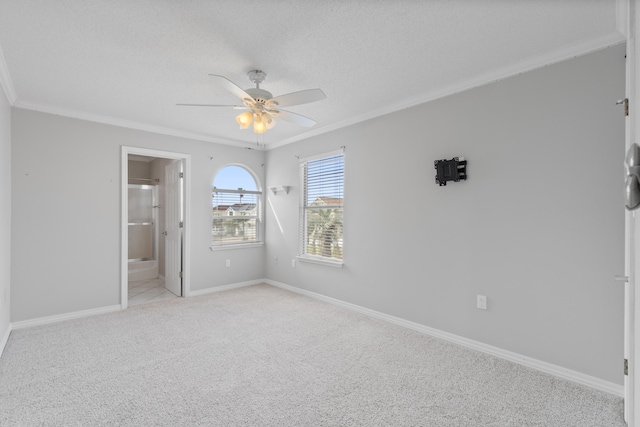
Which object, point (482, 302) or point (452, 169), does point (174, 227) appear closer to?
point (452, 169)

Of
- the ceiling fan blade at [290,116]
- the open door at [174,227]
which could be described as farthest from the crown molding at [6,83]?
the ceiling fan blade at [290,116]

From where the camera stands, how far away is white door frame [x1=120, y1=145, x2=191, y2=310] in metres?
4.07

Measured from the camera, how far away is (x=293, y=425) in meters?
1.84

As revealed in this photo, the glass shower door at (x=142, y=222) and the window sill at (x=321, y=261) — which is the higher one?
the glass shower door at (x=142, y=222)

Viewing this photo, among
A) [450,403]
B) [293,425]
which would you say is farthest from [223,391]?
[450,403]

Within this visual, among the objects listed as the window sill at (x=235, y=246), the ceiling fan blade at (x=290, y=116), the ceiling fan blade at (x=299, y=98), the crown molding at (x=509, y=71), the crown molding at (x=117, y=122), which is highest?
the crown molding at (x=509, y=71)

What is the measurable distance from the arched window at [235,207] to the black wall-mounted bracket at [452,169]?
333 cm

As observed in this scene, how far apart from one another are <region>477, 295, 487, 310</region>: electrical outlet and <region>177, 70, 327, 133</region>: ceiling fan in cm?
221

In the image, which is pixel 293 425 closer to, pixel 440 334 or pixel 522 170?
pixel 440 334

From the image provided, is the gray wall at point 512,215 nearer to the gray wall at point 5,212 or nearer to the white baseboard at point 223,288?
the white baseboard at point 223,288

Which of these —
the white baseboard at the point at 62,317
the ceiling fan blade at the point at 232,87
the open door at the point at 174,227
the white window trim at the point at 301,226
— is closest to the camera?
the ceiling fan blade at the point at 232,87

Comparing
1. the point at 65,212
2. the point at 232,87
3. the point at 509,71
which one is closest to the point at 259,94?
the point at 232,87

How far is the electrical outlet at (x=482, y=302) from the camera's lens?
2785mm

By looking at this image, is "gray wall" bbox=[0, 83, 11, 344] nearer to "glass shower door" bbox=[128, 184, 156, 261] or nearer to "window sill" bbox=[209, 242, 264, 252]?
"window sill" bbox=[209, 242, 264, 252]
